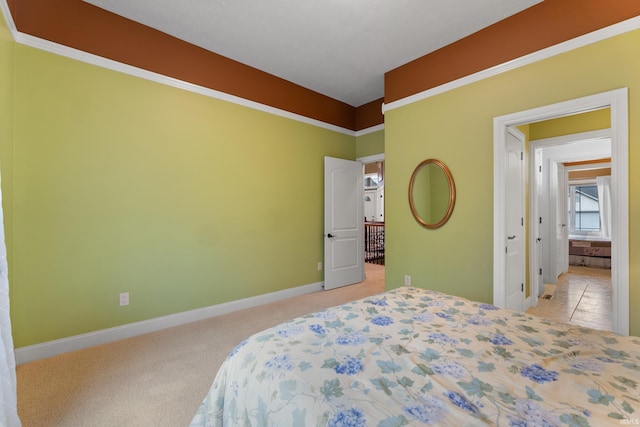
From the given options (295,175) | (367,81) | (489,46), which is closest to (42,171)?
(295,175)

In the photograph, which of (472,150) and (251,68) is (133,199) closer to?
(251,68)

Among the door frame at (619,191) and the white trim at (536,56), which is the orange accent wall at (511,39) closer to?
the white trim at (536,56)

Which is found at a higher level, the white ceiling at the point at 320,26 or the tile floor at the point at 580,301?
the white ceiling at the point at 320,26

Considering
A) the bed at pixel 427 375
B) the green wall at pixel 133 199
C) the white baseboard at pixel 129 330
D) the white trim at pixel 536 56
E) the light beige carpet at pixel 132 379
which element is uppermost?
the white trim at pixel 536 56

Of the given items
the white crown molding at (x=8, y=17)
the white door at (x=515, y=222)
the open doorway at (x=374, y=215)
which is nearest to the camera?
the white crown molding at (x=8, y=17)

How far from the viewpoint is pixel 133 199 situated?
270 cm

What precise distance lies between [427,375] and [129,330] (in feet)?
9.32

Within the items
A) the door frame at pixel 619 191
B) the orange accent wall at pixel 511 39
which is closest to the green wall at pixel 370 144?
the orange accent wall at pixel 511 39

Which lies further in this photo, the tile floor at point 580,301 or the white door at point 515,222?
the tile floor at point 580,301

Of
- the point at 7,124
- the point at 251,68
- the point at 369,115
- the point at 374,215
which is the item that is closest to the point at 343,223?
the point at 369,115

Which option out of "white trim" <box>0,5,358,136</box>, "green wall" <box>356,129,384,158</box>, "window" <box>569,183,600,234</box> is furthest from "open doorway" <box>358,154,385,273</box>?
"window" <box>569,183,600,234</box>

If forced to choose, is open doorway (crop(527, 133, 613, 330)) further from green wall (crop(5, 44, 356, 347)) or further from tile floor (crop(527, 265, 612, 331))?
green wall (crop(5, 44, 356, 347))

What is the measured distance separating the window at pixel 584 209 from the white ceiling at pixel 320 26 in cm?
706

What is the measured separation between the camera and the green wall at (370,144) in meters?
4.39
